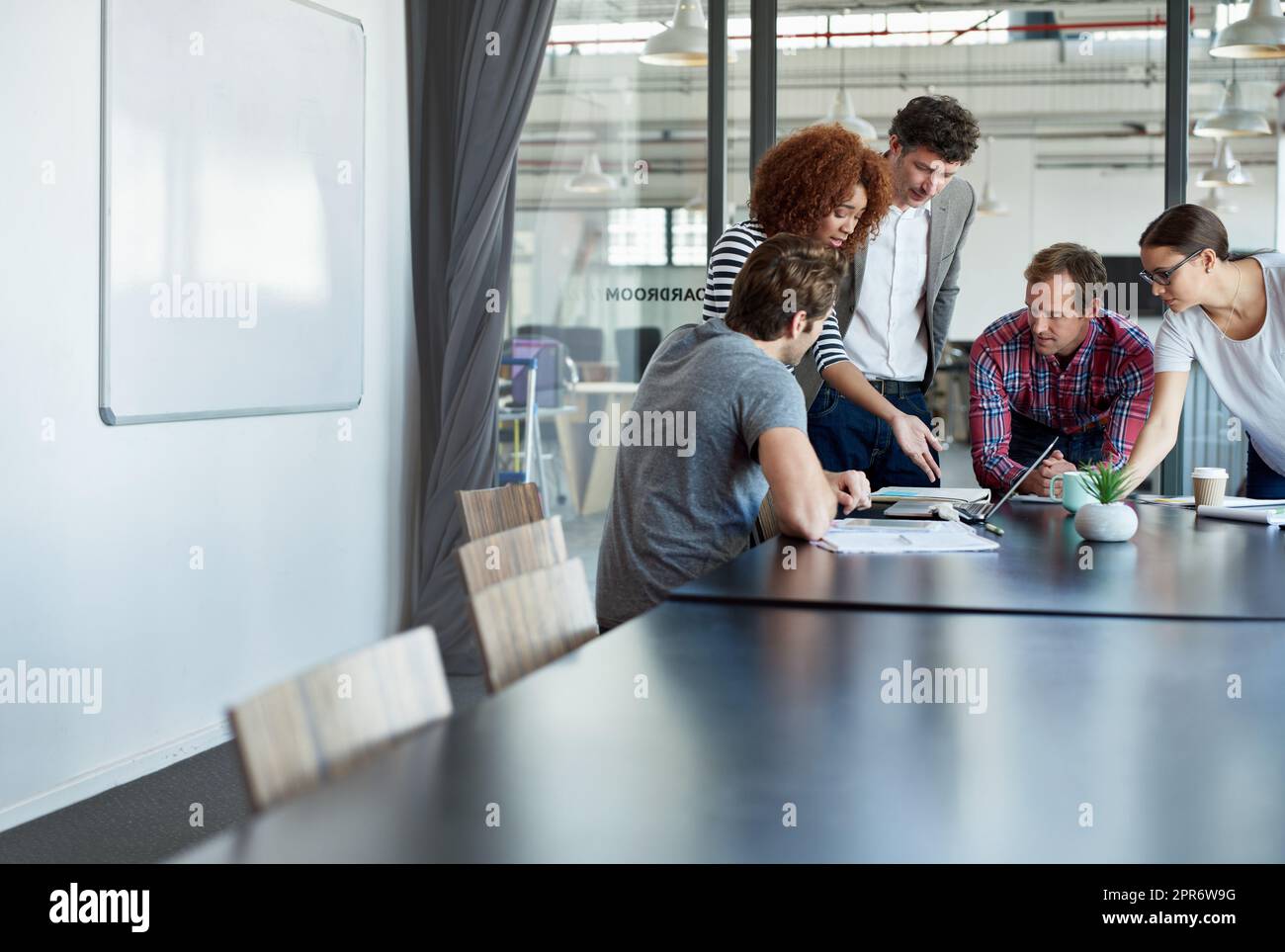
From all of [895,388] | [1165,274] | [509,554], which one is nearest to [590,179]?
[895,388]

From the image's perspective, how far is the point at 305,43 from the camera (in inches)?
159

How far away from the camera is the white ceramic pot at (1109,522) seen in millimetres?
2486

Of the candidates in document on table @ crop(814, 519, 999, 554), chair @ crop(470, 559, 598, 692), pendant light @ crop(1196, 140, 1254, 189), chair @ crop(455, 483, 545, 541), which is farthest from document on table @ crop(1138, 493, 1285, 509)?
pendant light @ crop(1196, 140, 1254, 189)

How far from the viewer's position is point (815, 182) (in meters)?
2.90

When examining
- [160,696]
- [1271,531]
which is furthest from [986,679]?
[160,696]

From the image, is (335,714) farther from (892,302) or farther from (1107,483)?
(892,302)

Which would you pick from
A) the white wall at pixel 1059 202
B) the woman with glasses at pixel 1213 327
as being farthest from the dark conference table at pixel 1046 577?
the white wall at pixel 1059 202

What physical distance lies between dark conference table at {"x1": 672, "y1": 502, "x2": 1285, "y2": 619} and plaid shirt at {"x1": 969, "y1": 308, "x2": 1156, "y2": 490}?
2.36 feet

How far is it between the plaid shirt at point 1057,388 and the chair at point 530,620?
1.82 meters

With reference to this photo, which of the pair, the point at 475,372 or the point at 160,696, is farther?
the point at 475,372

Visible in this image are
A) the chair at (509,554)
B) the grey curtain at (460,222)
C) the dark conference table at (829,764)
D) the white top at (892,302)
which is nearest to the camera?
the dark conference table at (829,764)

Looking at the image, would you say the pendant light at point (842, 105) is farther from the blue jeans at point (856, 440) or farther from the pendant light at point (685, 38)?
the blue jeans at point (856, 440)
